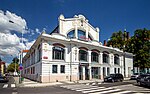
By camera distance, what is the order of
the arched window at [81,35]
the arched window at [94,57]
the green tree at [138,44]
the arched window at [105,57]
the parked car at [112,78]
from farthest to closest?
the green tree at [138,44], the arched window at [105,57], the arched window at [81,35], the arched window at [94,57], the parked car at [112,78]

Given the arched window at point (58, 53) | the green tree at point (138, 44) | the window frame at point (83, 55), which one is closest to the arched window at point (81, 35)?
the window frame at point (83, 55)

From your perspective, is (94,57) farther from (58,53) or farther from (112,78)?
(58,53)

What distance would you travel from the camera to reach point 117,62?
1880 inches

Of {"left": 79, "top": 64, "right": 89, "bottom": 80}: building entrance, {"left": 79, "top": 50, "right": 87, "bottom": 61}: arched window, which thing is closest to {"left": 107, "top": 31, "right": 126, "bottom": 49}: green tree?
{"left": 79, "top": 50, "right": 87, "bottom": 61}: arched window

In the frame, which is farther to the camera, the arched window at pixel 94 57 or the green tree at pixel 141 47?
the green tree at pixel 141 47

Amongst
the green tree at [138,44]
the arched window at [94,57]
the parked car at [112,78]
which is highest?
the green tree at [138,44]

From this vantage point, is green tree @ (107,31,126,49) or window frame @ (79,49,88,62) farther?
green tree @ (107,31,126,49)

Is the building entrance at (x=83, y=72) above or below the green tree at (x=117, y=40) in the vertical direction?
below

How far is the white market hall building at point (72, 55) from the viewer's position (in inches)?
1219

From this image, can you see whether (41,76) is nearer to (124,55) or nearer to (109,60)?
(109,60)

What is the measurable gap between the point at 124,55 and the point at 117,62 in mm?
3923

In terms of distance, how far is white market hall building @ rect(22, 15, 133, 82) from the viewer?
31.0 m

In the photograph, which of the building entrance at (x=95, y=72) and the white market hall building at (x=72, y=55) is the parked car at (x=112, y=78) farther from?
the building entrance at (x=95, y=72)

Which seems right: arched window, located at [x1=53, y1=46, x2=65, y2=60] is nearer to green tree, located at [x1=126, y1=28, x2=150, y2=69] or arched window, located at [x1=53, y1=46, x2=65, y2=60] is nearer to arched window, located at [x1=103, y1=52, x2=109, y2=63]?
arched window, located at [x1=103, y1=52, x2=109, y2=63]
